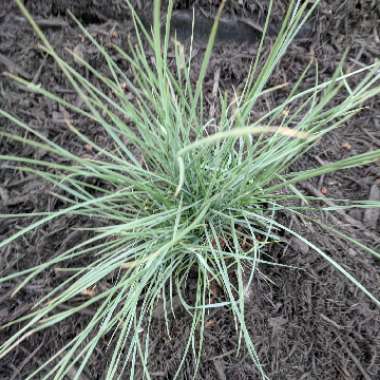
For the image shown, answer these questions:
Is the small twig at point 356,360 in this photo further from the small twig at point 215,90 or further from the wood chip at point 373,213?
the small twig at point 215,90

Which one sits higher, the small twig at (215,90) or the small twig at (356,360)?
the small twig at (215,90)

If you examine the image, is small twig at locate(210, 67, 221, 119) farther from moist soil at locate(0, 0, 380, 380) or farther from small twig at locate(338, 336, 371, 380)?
small twig at locate(338, 336, 371, 380)

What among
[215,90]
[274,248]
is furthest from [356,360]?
[215,90]

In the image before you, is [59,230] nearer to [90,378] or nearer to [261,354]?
[90,378]

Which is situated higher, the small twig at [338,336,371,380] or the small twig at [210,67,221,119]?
the small twig at [210,67,221,119]

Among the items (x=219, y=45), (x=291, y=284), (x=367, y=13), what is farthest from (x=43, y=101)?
(x=367, y=13)

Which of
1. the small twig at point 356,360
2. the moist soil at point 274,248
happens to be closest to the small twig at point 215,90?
the moist soil at point 274,248

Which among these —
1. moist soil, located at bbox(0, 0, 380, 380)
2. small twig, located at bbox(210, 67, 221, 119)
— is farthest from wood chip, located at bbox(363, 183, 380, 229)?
small twig, located at bbox(210, 67, 221, 119)

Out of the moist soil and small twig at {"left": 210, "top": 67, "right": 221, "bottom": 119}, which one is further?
small twig at {"left": 210, "top": 67, "right": 221, "bottom": 119}
